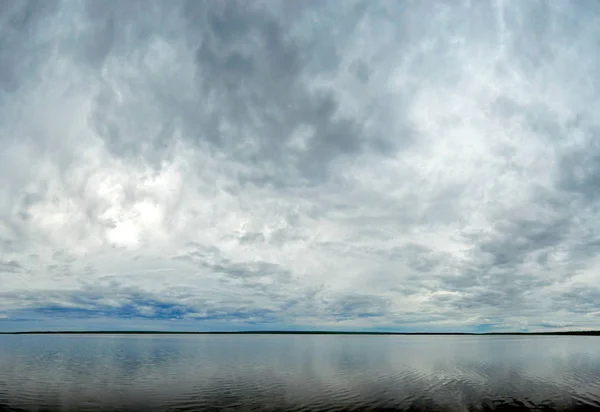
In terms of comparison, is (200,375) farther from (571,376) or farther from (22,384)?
(571,376)

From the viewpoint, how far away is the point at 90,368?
6638cm

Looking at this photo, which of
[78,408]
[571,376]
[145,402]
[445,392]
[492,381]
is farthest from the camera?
[571,376]

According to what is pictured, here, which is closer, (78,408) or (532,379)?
(78,408)

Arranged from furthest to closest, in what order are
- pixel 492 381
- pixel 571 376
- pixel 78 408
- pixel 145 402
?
pixel 571 376 → pixel 492 381 → pixel 145 402 → pixel 78 408

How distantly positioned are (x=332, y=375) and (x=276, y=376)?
9.02 metres

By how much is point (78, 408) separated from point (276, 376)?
97.2 feet

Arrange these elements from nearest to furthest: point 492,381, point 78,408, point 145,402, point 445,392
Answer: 1. point 78,408
2. point 145,402
3. point 445,392
4. point 492,381

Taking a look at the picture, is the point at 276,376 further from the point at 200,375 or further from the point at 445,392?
the point at 445,392

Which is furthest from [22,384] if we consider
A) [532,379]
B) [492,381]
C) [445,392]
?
[532,379]

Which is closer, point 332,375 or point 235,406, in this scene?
point 235,406

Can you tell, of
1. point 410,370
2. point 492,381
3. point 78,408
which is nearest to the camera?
point 78,408

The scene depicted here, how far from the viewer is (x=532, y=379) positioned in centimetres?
5922

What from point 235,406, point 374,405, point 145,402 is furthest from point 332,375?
point 145,402

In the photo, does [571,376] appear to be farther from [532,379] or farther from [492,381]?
[492,381]
